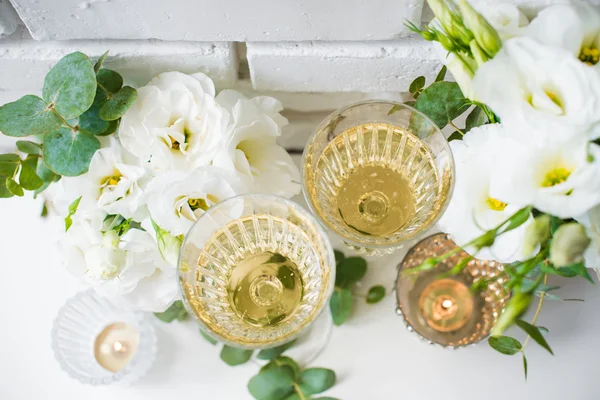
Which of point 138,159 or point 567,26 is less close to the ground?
point 567,26

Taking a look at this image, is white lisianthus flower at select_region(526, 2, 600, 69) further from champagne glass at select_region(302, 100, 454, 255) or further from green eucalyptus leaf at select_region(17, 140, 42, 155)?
green eucalyptus leaf at select_region(17, 140, 42, 155)

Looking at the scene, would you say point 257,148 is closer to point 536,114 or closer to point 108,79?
point 108,79

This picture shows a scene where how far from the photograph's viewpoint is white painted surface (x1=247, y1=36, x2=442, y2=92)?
55 cm

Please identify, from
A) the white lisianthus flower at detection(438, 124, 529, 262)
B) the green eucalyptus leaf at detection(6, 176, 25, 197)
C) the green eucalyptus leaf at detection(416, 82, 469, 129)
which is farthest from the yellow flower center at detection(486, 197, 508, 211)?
the green eucalyptus leaf at detection(6, 176, 25, 197)

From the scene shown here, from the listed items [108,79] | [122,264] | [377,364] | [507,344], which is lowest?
[377,364]

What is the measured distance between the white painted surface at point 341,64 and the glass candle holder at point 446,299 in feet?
0.63

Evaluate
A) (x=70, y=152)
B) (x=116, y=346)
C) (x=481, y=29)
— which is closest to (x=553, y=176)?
(x=481, y=29)

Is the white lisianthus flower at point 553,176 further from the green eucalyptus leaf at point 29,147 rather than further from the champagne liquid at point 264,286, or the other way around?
the green eucalyptus leaf at point 29,147

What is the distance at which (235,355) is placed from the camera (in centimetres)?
64

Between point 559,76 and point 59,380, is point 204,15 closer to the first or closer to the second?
point 559,76

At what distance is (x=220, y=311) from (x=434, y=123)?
0.28 metres

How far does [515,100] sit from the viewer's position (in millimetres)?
352

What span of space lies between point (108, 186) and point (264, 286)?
0.20 meters

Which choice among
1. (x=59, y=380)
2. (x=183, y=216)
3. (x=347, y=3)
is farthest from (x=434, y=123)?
(x=59, y=380)
